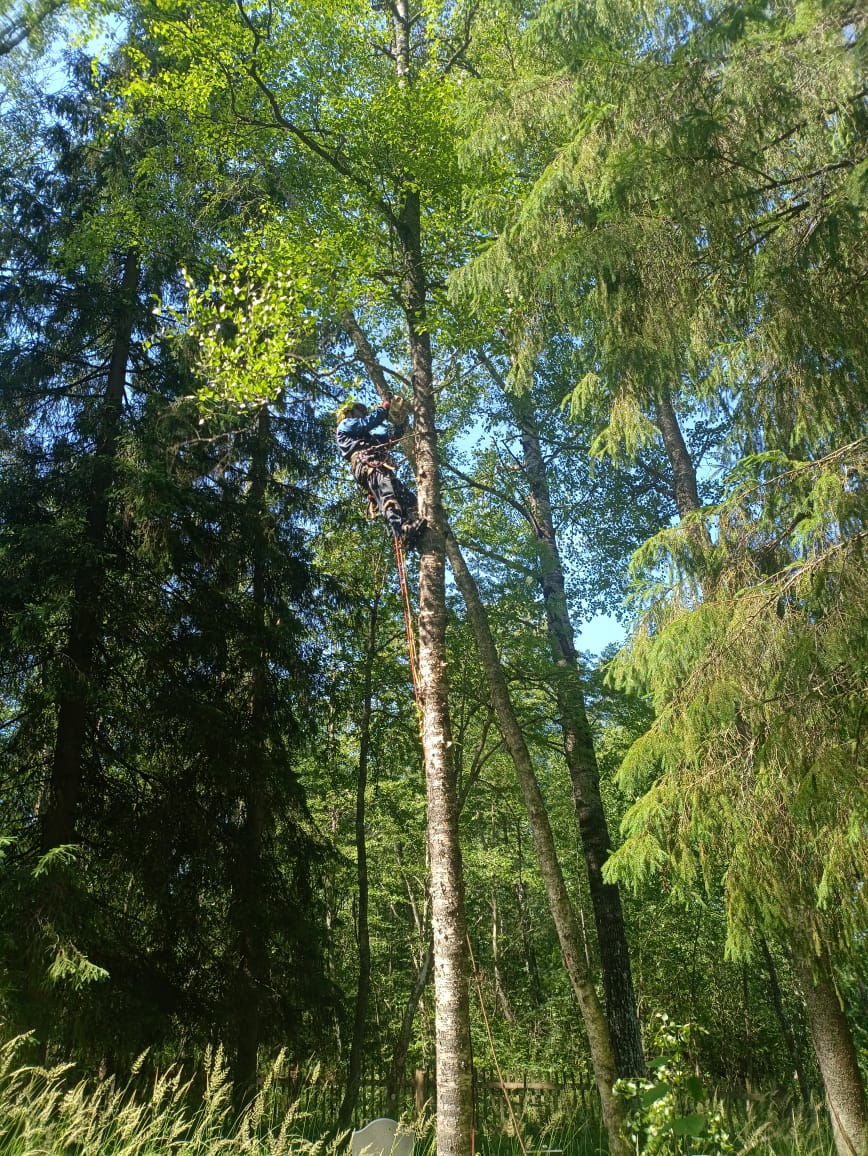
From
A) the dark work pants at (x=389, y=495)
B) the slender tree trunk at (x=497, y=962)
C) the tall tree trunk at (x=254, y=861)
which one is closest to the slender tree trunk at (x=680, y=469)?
the dark work pants at (x=389, y=495)

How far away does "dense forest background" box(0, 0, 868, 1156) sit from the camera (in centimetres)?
444

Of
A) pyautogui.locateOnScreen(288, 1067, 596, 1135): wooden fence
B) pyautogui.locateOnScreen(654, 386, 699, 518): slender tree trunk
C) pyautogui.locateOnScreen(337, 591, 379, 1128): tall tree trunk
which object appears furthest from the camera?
pyautogui.locateOnScreen(654, 386, 699, 518): slender tree trunk

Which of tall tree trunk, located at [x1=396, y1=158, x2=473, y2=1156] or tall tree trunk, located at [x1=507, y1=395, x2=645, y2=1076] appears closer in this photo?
tall tree trunk, located at [x1=396, y1=158, x2=473, y2=1156]

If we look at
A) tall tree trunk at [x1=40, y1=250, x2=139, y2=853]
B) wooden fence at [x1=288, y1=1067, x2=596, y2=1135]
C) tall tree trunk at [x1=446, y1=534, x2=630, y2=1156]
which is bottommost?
wooden fence at [x1=288, y1=1067, x2=596, y2=1135]

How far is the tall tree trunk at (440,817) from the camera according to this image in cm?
482

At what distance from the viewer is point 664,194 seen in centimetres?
457

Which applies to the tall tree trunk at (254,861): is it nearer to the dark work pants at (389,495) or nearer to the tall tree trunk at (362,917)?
the tall tree trunk at (362,917)

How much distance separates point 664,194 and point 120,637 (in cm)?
670

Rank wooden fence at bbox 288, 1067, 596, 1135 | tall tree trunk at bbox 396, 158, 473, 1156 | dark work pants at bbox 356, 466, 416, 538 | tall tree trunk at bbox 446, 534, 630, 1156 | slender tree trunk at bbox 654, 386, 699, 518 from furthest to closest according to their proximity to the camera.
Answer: slender tree trunk at bbox 654, 386, 699, 518 → wooden fence at bbox 288, 1067, 596, 1135 → dark work pants at bbox 356, 466, 416, 538 → tall tree trunk at bbox 446, 534, 630, 1156 → tall tree trunk at bbox 396, 158, 473, 1156

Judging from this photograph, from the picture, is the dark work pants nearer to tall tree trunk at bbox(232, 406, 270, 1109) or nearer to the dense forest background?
the dense forest background

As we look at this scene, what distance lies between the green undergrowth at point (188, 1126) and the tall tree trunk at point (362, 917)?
0.85m

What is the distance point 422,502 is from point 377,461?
4.31 feet

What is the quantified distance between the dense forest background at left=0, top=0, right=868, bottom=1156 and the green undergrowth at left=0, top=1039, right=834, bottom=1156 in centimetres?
53

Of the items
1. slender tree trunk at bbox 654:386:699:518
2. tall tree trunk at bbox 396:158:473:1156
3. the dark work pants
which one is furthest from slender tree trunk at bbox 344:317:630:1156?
slender tree trunk at bbox 654:386:699:518
